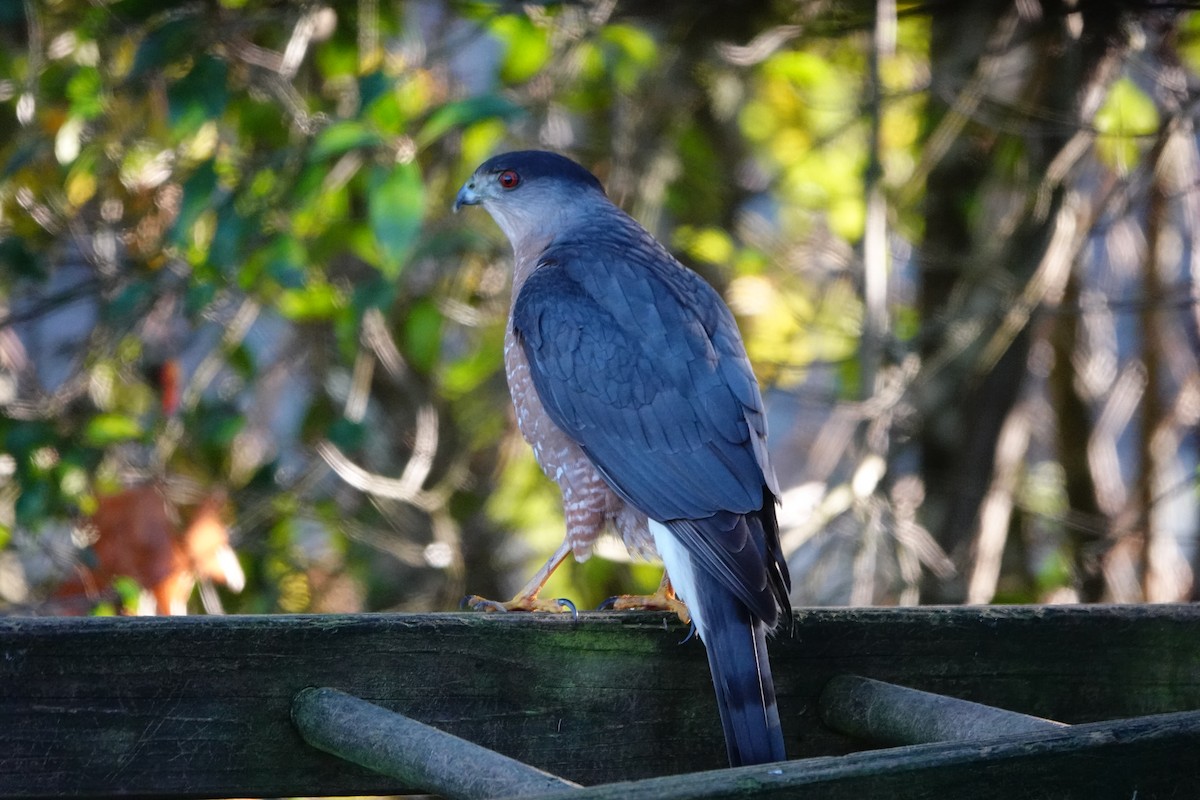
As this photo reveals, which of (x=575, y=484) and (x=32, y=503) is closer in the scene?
(x=575, y=484)

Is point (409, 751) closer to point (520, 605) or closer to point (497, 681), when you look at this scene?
point (497, 681)

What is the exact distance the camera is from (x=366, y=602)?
568 cm

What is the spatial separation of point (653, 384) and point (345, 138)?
1047 mm

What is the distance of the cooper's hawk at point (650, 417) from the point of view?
7.86 feet

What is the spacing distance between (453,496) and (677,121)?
69.1 inches

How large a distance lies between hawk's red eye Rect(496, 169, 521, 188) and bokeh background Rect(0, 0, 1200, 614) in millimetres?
177

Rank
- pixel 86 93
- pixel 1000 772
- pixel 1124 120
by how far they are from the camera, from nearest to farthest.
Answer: pixel 1000 772 → pixel 86 93 → pixel 1124 120

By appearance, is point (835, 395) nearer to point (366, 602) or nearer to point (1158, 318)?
point (1158, 318)

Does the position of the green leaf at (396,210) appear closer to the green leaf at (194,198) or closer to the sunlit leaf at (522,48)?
the green leaf at (194,198)

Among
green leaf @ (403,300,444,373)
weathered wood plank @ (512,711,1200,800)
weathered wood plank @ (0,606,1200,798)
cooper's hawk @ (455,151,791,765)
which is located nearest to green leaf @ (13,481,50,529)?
green leaf @ (403,300,444,373)

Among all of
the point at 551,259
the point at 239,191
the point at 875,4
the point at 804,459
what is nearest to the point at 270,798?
the point at 551,259

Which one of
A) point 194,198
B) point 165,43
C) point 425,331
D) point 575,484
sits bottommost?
point 425,331

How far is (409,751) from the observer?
5.24 feet

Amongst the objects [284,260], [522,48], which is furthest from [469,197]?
[522,48]
